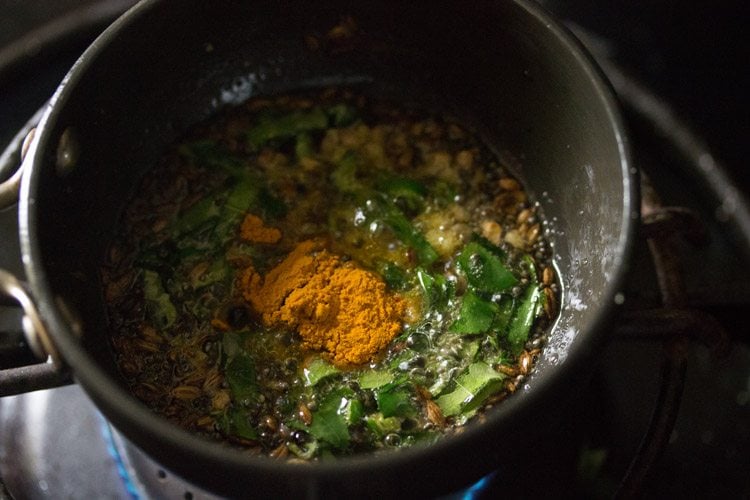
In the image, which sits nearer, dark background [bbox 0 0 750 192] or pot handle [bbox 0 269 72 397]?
pot handle [bbox 0 269 72 397]

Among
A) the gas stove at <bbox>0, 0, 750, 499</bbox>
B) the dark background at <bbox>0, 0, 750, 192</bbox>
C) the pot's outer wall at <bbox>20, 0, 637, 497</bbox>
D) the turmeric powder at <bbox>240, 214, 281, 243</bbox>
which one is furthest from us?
the dark background at <bbox>0, 0, 750, 192</bbox>

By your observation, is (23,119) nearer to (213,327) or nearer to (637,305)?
(213,327)

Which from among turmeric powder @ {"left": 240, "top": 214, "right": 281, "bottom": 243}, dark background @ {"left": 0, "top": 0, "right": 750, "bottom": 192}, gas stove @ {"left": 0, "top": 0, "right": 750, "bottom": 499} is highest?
dark background @ {"left": 0, "top": 0, "right": 750, "bottom": 192}

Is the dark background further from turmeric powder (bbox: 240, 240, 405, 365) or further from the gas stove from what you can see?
turmeric powder (bbox: 240, 240, 405, 365)

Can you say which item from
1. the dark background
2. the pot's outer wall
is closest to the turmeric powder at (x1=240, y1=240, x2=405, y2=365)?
the pot's outer wall

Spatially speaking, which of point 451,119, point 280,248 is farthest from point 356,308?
point 451,119

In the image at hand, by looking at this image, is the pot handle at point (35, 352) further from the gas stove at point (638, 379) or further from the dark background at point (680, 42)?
the dark background at point (680, 42)

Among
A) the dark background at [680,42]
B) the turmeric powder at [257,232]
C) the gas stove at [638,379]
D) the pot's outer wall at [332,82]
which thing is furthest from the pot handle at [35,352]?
the dark background at [680,42]
